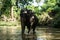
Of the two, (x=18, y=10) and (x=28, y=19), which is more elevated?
(x=28, y=19)

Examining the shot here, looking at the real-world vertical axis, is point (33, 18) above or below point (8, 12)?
above

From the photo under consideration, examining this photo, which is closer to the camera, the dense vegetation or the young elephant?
the young elephant

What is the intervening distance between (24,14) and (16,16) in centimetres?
2954

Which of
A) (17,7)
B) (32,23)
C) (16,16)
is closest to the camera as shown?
(32,23)

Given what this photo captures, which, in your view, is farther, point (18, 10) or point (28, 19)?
point (18, 10)

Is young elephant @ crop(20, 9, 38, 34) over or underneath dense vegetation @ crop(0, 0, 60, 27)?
over

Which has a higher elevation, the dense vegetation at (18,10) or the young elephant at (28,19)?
the young elephant at (28,19)

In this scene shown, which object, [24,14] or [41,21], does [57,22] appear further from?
[24,14]

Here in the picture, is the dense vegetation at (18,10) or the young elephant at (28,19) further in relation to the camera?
the dense vegetation at (18,10)

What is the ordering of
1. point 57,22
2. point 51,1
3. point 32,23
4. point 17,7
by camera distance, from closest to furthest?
point 32,23, point 57,22, point 51,1, point 17,7

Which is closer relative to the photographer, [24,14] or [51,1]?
[24,14]

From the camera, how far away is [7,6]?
47.2 meters

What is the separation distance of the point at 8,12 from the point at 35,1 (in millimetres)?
6895

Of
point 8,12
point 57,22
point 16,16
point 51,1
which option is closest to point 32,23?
point 57,22
